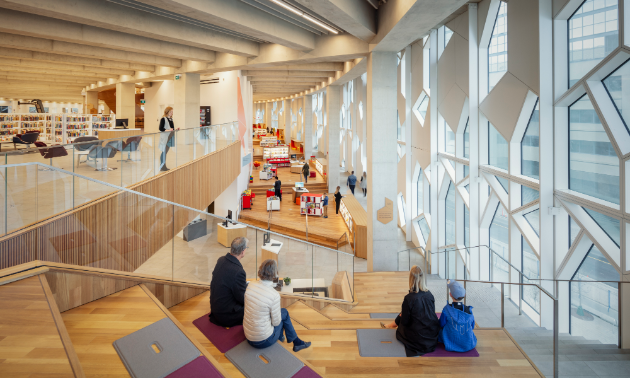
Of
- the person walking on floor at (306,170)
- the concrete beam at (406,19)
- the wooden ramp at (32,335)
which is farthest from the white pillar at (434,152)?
the person walking on floor at (306,170)

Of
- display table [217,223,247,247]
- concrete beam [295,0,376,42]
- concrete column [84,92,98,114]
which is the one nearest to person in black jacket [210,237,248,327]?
display table [217,223,247,247]

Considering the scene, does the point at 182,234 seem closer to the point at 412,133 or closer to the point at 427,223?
the point at 427,223

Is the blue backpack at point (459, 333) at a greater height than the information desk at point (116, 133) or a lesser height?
lesser

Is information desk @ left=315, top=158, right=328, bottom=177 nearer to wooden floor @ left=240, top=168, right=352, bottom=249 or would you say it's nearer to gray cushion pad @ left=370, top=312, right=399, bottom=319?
wooden floor @ left=240, top=168, right=352, bottom=249

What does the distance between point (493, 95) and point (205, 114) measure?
13.1 metres

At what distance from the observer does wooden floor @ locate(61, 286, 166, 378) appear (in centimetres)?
284

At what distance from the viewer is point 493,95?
8.40 m

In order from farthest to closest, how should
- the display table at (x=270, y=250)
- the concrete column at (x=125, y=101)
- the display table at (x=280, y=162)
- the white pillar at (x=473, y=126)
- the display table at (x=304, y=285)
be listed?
the display table at (x=280, y=162), the concrete column at (x=125, y=101), the white pillar at (x=473, y=126), the display table at (x=304, y=285), the display table at (x=270, y=250)

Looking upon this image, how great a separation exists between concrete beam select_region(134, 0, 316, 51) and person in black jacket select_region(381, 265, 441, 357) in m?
6.17

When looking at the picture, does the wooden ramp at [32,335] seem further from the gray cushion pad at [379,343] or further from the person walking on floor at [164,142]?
the person walking on floor at [164,142]

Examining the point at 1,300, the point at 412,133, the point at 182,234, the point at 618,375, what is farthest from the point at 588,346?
the point at 412,133

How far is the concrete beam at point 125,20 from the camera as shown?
7230 mm

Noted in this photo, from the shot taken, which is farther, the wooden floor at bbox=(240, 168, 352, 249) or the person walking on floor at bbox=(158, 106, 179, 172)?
the wooden floor at bbox=(240, 168, 352, 249)

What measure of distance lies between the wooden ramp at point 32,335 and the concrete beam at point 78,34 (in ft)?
26.0
